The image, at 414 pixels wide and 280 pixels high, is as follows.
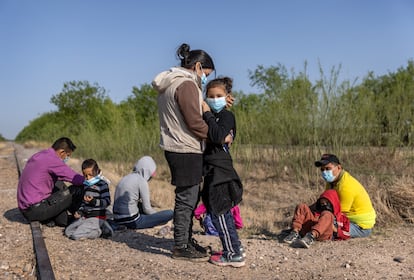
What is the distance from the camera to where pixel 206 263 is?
14.1 feet

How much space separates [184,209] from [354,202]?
2.13 meters

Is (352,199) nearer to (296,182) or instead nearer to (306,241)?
(306,241)

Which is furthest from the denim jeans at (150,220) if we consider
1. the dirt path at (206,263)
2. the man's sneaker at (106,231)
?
the man's sneaker at (106,231)

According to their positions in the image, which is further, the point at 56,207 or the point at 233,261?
the point at 56,207

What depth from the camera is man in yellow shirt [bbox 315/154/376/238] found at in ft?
16.9

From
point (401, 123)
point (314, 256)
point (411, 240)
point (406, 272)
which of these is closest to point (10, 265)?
point (314, 256)

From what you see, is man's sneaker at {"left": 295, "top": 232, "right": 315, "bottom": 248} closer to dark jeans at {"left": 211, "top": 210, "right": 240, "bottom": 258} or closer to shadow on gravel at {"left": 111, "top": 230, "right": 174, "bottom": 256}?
dark jeans at {"left": 211, "top": 210, "right": 240, "bottom": 258}

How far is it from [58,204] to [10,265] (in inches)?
63.7

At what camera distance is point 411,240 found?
197 inches

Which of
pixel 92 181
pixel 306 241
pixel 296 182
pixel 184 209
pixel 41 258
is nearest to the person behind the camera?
pixel 184 209

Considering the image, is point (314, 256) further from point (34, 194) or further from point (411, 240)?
point (34, 194)

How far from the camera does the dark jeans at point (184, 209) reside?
4.16m

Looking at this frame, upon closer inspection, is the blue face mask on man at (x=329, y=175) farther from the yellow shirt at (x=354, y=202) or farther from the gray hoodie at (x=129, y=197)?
the gray hoodie at (x=129, y=197)

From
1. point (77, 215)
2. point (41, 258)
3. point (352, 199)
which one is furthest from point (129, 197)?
point (352, 199)
